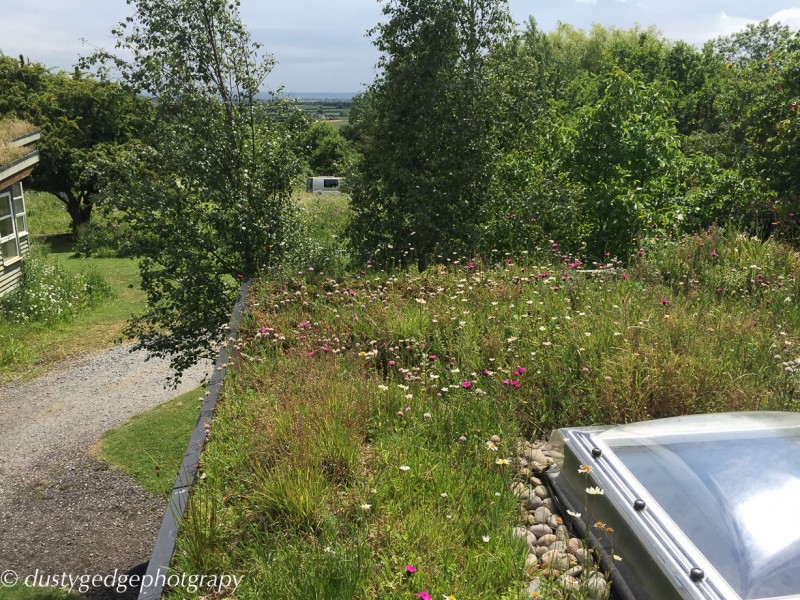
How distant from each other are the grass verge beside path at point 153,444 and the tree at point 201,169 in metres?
2.16

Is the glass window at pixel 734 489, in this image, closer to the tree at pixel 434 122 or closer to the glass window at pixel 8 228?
the tree at pixel 434 122

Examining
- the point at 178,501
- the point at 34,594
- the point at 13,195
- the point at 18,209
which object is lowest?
the point at 34,594

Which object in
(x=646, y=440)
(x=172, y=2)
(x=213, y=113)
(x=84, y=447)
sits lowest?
(x=84, y=447)

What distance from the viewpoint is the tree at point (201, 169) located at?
870 centimetres

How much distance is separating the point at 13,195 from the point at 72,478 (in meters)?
11.2

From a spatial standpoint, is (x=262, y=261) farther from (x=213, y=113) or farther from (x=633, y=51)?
(x=633, y=51)

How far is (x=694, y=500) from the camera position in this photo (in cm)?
301

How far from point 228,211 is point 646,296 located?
542 centimetres

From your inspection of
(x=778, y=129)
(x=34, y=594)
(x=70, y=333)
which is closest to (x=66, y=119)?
(x=70, y=333)

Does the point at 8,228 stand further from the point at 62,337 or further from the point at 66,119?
the point at 66,119

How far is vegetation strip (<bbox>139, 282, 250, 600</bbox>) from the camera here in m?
3.02

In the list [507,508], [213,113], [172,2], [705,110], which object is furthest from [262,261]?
[705,110]

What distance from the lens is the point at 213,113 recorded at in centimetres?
891

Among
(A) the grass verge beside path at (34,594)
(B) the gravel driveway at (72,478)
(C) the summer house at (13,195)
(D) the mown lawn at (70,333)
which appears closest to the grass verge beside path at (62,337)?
(D) the mown lawn at (70,333)
